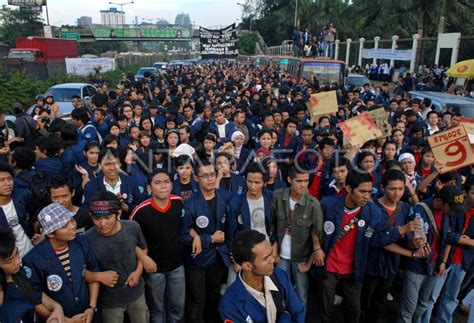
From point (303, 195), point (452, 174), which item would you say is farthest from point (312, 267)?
point (452, 174)

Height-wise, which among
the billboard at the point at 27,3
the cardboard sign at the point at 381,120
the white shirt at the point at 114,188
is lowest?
the white shirt at the point at 114,188

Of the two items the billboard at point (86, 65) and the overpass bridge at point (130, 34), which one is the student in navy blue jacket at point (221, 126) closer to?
the billboard at point (86, 65)

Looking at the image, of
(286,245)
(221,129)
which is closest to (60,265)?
(286,245)

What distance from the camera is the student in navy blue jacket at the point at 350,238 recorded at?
A: 11.3 ft

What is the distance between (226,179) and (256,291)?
7.09 feet

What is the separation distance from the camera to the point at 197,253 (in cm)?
349

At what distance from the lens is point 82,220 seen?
11.2ft

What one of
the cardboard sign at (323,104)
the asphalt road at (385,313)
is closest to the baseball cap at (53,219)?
the asphalt road at (385,313)

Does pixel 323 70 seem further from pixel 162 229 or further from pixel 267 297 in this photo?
pixel 267 297

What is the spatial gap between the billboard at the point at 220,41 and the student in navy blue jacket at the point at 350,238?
2513 cm

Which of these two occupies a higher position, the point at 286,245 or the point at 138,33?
the point at 138,33

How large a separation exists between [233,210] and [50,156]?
257cm

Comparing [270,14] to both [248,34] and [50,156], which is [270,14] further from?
[50,156]

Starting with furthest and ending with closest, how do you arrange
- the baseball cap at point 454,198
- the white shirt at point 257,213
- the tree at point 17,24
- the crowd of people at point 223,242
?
the tree at point 17,24
the white shirt at point 257,213
the baseball cap at point 454,198
the crowd of people at point 223,242
